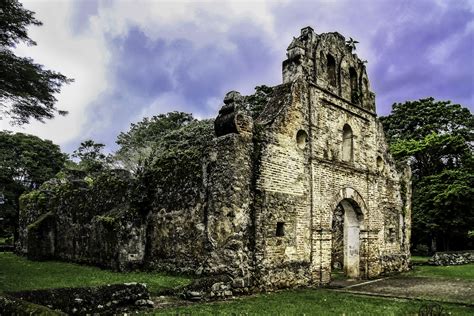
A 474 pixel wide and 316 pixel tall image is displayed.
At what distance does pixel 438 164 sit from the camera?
3228 centimetres

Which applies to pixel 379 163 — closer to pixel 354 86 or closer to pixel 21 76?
pixel 354 86

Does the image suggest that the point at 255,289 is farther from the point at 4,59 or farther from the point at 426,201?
the point at 426,201

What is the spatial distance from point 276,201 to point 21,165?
33.4m

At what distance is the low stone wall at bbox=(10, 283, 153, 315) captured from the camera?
636cm

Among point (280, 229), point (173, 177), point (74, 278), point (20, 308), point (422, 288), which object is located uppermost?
point (173, 177)

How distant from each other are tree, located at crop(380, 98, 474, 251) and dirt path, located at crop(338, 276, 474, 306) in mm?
15822

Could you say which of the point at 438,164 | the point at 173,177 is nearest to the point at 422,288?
the point at 173,177

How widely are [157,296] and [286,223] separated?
426 cm

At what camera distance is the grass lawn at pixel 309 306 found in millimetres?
7891

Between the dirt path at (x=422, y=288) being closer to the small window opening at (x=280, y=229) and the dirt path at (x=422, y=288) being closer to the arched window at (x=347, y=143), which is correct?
the small window opening at (x=280, y=229)

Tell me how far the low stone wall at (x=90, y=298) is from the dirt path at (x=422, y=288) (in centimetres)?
625

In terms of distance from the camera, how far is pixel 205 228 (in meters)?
A: 11.2

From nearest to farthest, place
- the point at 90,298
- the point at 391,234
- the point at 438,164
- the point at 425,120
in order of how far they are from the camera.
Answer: the point at 90,298, the point at 391,234, the point at 438,164, the point at 425,120

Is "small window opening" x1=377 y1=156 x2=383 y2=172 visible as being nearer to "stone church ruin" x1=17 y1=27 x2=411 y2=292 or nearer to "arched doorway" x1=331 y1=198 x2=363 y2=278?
"stone church ruin" x1=17 y1=27 x2=411 y2=292
